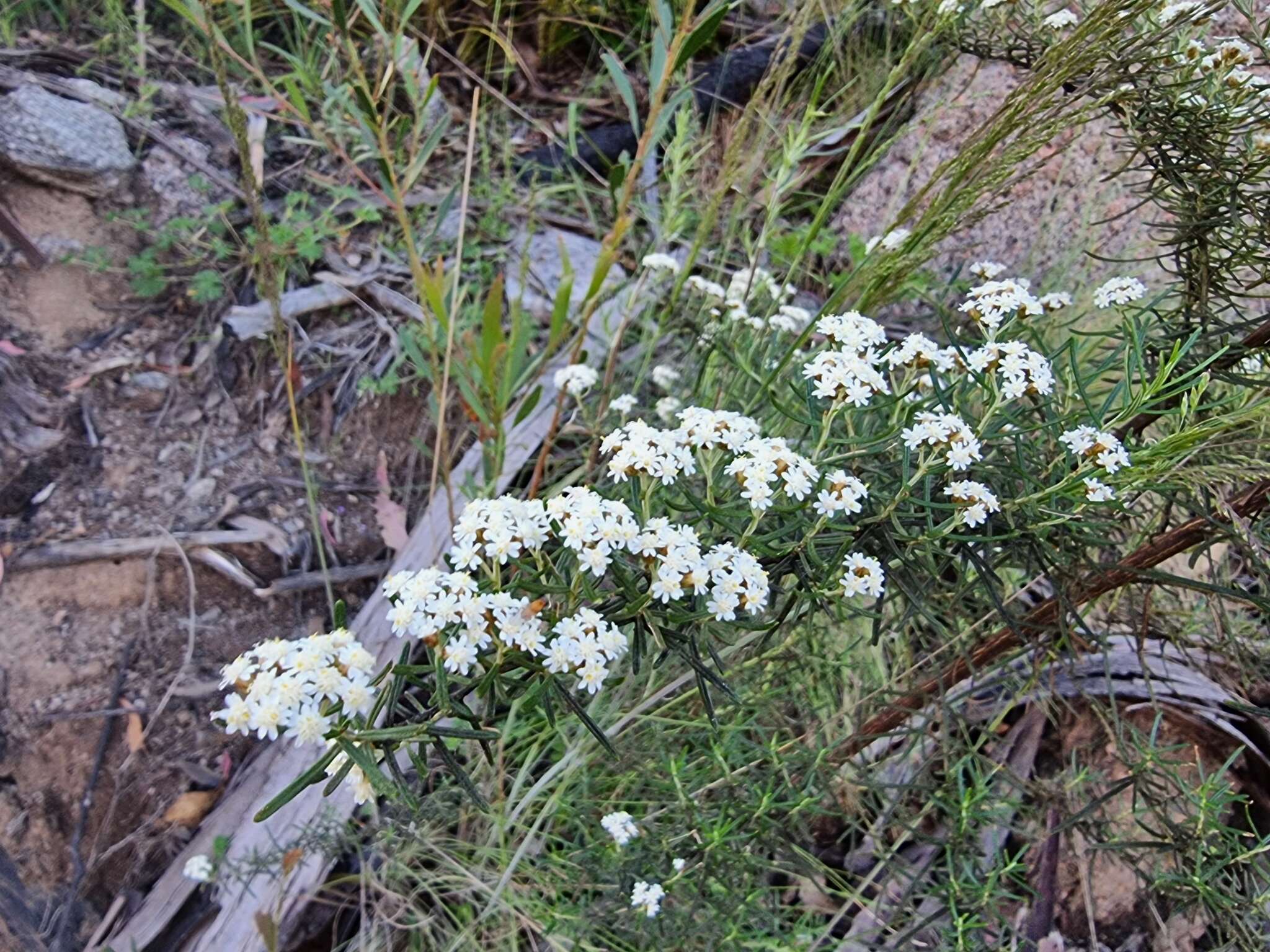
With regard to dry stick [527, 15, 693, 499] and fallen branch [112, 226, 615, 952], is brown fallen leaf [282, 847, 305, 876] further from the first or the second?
dry stick [527, 15, 693, 499]

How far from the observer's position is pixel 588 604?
3.17ft

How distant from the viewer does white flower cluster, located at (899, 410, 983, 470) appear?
3.21 feet

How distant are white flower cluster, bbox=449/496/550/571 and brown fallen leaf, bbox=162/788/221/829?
1.39 m

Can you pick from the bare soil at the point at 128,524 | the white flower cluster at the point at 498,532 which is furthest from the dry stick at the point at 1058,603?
the bare soil at the point at 128,524

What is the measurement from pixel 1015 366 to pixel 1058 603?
1.38 ft

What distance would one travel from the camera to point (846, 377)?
105 cm

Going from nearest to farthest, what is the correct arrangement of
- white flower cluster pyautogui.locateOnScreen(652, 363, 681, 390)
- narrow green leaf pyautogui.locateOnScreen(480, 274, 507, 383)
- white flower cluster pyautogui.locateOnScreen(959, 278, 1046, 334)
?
white flower cluster pyautogui.locateOnScreen(959, 278, 1046, 334) < narrow green leaf pyautogui.locateOnScreen(480, 274, 507, 383) < white flower cluster pyautogui.locateOnScreen(652, 363, 681, 390)

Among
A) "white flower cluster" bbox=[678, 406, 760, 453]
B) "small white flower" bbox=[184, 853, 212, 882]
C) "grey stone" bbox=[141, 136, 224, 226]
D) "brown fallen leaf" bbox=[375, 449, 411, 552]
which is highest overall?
"white flower cluster" bbox=[678, 406, 760, 453]

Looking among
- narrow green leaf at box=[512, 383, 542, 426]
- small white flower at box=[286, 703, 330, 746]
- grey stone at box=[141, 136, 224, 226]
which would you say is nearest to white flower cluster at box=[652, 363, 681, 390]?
narrow green leaf at box=[512, 383, 542, 426]

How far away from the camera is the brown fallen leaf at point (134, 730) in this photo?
1.98 m

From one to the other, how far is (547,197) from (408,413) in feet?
3.44

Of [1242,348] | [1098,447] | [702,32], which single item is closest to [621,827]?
[1098,447]

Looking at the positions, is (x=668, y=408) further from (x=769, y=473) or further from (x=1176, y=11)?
(x=1176, y=11)

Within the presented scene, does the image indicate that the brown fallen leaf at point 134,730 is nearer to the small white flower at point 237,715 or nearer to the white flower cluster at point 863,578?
the small white flower at point 237,715
